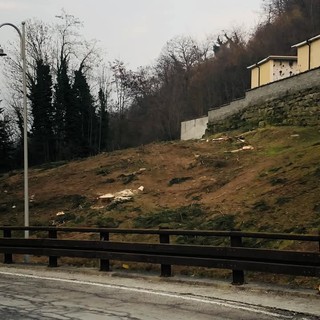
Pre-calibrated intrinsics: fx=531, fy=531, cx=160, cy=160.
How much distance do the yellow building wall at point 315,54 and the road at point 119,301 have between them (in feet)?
83.1

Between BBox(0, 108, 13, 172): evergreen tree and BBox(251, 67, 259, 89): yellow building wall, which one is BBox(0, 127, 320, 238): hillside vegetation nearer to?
BBox(251, 67, 259, 89): yellow building wall

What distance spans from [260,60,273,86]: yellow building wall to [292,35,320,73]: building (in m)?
3.87

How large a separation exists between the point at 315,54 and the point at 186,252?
2567 centimetres

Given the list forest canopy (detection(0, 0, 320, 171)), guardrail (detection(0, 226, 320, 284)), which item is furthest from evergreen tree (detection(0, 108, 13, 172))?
guardrail (detection(0, 226, 320, 284))

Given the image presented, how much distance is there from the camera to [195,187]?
23.0 metres

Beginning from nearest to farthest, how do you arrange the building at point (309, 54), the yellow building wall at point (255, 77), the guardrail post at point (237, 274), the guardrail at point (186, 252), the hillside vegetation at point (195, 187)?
1. the guardrail at point (186, 252)
2. the guardrail post at point (237, 274)
3. the hillside vegetation at point (195, 187)
4. the building at point (309, 54)
5. the yellow building wall at point (255, 77)

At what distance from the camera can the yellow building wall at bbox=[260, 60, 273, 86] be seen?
39.4 m

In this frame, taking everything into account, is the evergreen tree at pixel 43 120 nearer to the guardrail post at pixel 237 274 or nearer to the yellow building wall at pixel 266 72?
the yellow building wall at pixel 266 72

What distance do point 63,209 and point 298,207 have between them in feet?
44.7

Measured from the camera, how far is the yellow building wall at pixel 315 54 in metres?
32.6

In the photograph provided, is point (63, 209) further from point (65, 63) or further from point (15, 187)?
point (65, 63)

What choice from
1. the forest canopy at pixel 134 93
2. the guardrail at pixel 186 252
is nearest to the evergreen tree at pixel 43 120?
→ the forest canopy at pixel 134 93

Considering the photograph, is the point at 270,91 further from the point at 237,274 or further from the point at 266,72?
the point at 237,274

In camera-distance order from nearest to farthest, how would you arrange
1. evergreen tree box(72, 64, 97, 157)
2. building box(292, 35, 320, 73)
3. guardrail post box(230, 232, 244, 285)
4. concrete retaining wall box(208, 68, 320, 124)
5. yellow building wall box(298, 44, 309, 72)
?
guardrail post box(230, 232, 244, 285) < concrete retaining wall box(208, 68, 320, 124) < building box(292, 35, 320, 73) < yellow building wall box(298, 44, 309, 72) < evergreen tree box(72, 64, 97, 157)
